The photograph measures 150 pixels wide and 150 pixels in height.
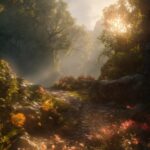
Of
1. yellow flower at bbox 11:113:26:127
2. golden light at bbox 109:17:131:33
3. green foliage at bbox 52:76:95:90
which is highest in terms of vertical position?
golden light at bbox 109:17:131:33

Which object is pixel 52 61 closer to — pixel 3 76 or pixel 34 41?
pixel 34 41

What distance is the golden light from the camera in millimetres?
26027

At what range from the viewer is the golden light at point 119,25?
85.4 ft

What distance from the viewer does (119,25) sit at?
27.5 metres

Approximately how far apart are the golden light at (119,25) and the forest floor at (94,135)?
1406cm

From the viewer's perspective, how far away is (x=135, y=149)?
8.37 m

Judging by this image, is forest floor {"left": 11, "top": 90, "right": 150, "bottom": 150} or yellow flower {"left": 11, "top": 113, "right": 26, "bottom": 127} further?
yellow flower {"left": 11, "top": 113, "right": 26, "bottom": 127}

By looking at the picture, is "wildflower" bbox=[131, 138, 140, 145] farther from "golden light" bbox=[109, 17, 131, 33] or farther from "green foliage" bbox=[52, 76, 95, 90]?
"golden light" bbox=[109, 17, 131, 33]

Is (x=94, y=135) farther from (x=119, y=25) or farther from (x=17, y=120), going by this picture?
(x=119, y=25)

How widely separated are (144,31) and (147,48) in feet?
3.77

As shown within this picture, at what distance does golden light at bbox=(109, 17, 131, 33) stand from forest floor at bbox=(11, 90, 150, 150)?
14.1 metres

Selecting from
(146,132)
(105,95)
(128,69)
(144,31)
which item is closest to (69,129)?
(146,132)

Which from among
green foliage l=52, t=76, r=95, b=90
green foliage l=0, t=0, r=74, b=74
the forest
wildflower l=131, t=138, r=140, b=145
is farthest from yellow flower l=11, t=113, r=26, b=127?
green foliage l=0, t=0, r=74, b=74

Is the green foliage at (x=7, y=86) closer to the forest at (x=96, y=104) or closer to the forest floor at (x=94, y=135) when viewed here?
the forest at (x=96, y=104)
